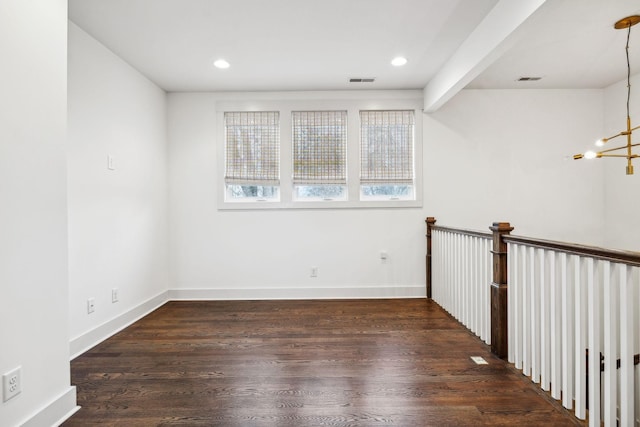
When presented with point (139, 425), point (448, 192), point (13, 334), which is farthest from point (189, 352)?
point (448, 192)

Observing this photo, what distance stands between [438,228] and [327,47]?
7.58 feet

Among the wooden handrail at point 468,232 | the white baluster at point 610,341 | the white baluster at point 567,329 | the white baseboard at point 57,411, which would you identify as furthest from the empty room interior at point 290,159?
the wooden handrail at point 468,232

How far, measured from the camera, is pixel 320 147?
4.33 m

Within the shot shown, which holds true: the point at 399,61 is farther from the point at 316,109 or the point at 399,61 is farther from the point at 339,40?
the point at 316,109

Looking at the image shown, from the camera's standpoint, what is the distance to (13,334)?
155 centimetres

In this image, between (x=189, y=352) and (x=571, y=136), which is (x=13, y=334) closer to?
(x=189, y=352)

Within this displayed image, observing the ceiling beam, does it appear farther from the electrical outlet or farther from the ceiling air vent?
the electrical outlet

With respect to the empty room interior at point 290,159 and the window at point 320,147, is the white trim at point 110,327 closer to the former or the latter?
the empty room interior at point 290,159

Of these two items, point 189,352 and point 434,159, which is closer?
point 189,352

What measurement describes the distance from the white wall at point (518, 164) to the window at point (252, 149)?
1.97 metres

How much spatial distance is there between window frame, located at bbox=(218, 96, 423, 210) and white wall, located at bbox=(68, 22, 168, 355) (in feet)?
2.48

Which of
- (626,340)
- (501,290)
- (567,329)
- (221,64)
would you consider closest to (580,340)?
(567,329)

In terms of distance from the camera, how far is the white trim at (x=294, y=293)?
169 inches

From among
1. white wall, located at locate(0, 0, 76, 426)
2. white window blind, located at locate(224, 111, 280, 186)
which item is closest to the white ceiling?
white window blind, located at locate(224, 111, 280, 186)
